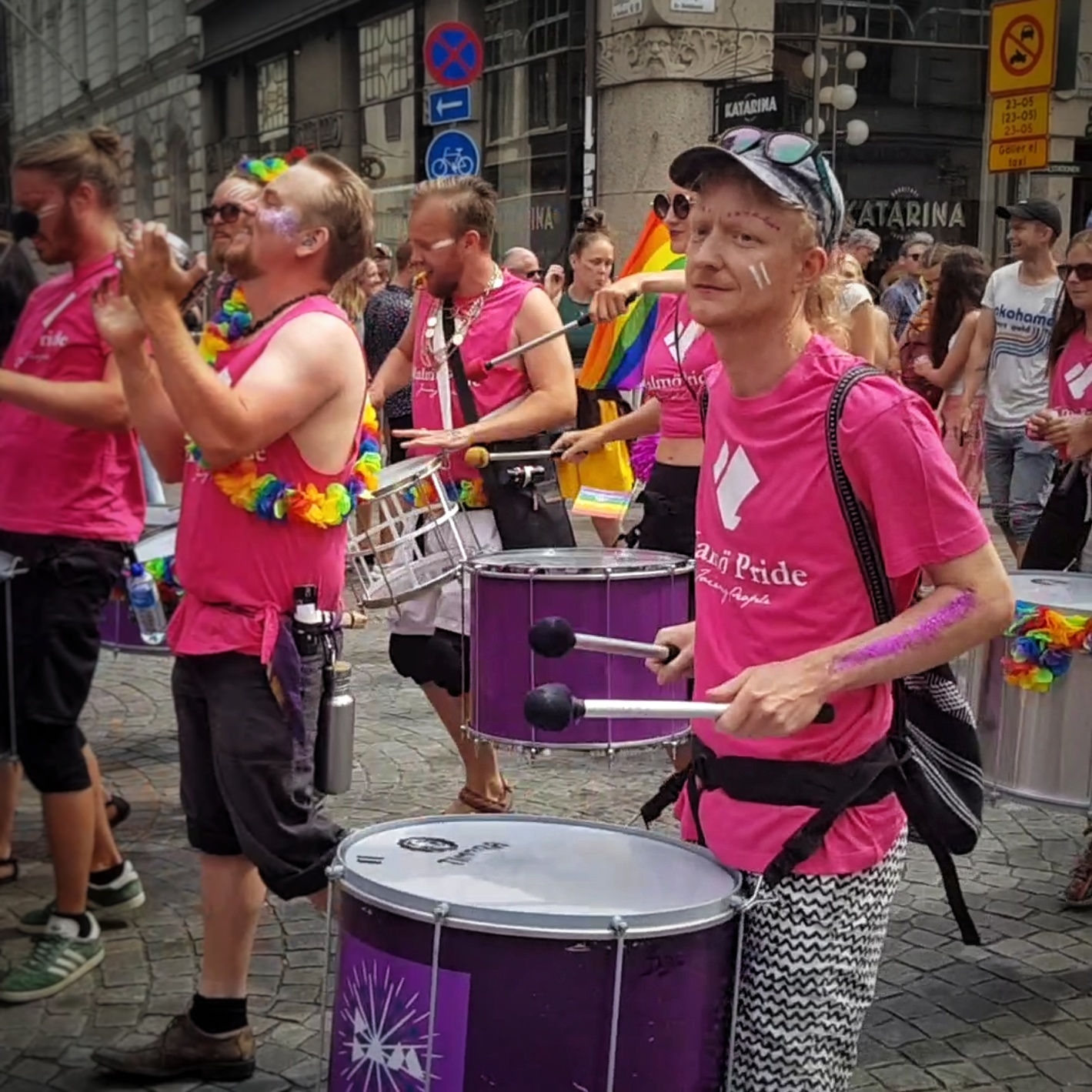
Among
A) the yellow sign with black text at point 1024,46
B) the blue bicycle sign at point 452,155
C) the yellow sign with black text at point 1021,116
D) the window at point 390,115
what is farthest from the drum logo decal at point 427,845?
the window at point 390,115

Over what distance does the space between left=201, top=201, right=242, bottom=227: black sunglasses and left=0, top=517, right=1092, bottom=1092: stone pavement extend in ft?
5.78

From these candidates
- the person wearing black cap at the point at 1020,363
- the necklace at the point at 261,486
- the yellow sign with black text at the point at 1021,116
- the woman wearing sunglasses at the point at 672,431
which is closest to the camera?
the necklace at the point at 261,486

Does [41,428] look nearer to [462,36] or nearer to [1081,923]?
[1081,923]

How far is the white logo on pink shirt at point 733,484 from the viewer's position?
2.17m

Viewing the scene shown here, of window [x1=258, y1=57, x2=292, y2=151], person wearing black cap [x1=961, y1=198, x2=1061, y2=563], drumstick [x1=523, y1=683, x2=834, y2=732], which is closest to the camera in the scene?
drumstick [x1=523, y1=683, x2=834, y2=732]

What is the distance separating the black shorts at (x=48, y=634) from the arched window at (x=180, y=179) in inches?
1066

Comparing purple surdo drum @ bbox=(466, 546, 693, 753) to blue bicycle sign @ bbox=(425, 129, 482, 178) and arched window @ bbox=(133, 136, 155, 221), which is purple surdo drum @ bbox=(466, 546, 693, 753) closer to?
blue bicycle sign @ bbox=(425, 129, 482, 178)

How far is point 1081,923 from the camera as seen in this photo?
4320mm

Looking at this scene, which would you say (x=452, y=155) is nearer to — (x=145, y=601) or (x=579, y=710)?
(x=145, y=601)

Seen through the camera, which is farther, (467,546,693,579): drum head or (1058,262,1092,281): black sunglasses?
(1058,262,1092,281): black sunglasses

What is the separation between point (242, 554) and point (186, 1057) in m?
1.07

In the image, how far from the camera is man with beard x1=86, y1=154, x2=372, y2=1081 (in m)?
3.04

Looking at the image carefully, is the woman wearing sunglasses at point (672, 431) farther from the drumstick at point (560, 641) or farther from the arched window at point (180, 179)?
the arched window at point (180, 179)

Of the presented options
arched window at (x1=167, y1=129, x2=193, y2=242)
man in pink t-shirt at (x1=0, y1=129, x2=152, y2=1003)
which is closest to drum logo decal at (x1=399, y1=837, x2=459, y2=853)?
man in pink t-shirt at (x1=0, y1=129, x2=152, y2=1003)
